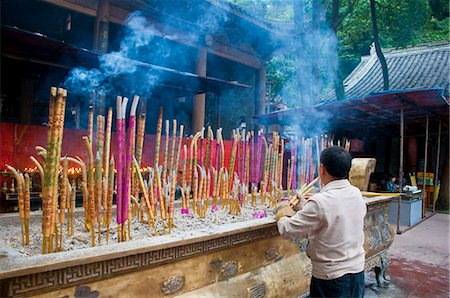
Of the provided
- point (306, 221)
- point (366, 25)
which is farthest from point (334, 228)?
point (366, 25)

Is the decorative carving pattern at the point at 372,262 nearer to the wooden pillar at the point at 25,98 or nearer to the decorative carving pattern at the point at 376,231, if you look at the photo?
the decorative carving pattern at the point at 376,231

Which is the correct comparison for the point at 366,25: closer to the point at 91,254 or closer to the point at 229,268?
the point at 229,268

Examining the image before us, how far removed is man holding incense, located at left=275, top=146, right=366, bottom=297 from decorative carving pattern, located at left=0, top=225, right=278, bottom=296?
48 cm

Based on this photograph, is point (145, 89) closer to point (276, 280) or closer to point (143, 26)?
point (143, 26)

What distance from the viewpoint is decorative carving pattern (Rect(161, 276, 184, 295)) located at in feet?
5.92

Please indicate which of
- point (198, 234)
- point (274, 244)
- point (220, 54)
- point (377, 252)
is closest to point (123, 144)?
point (198, 234)

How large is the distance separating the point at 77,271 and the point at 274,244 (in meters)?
1.49

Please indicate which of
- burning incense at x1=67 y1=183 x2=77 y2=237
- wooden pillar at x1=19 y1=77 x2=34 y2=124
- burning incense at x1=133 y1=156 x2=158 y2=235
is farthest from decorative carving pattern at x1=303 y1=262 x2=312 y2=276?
wooden pillar at x1=19 y1=77 x2=34 y2=124

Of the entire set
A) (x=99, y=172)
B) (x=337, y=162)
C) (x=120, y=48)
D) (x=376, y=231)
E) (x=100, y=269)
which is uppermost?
(x=120, y=48)

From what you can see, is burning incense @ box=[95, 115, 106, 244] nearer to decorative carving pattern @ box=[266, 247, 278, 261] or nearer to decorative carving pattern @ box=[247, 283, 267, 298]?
decorative carving pattern @ box=[247, 283, 267, 298]

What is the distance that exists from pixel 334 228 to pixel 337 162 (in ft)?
1.16

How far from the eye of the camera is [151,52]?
6.95 metres

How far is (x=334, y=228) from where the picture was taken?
183 centimetres

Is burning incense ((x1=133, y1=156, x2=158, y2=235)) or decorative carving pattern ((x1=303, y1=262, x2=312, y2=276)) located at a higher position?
burning incense ((x1=133, y1=156, x2=158, y2=235))
